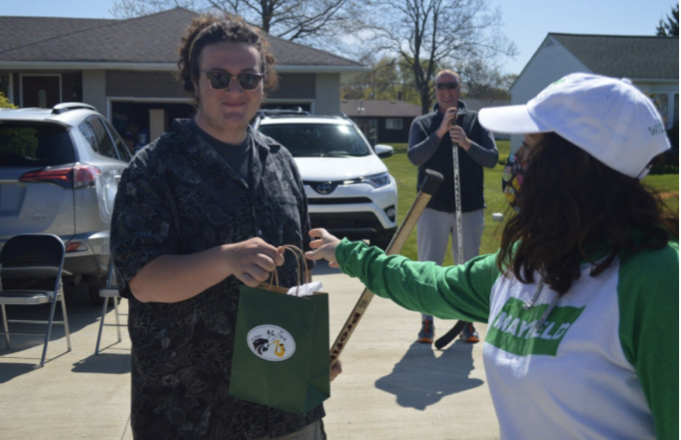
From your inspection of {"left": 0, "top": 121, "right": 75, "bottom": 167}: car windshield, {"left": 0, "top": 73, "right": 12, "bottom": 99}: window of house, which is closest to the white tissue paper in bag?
{"left": 0, "top": 121, "right": 75, "bottom": 167}: car windshield

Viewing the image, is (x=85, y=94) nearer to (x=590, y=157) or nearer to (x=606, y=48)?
(x=590, y=157)

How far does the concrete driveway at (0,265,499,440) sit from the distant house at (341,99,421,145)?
223ft

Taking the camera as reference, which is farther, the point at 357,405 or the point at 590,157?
the point at 357,405

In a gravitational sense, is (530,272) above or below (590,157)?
below

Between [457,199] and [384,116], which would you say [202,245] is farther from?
[384,116]

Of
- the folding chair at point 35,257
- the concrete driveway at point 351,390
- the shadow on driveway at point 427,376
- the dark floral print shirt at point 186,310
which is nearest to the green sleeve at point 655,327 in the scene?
the dark floral print shirt at point 186,310

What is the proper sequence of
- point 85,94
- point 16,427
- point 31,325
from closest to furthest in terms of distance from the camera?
1. point 16,427
2. point 31,325
3. point 85,94

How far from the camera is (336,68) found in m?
17.5

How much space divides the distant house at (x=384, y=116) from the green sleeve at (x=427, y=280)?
71415 mm

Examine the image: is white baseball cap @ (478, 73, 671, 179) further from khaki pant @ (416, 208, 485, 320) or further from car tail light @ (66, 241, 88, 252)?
car tail light @ (66, 241, 88, 252)

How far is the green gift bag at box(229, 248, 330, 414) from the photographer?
191cm

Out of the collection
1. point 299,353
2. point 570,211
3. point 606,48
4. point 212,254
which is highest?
point 606,48

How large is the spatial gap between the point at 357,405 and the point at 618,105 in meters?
3.57

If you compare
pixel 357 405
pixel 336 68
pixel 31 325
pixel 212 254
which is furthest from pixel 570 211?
pixel 336 68
